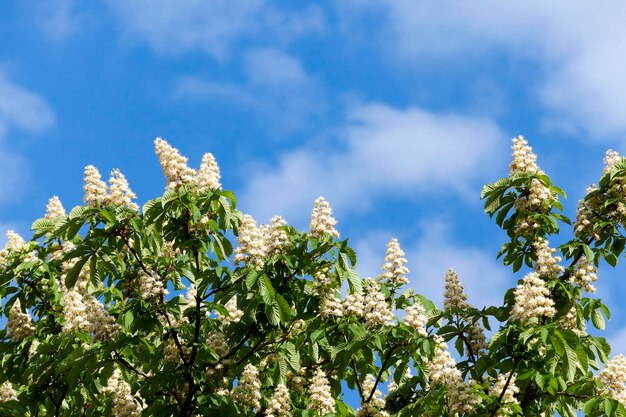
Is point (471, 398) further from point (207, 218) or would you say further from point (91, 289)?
point (91, 289)

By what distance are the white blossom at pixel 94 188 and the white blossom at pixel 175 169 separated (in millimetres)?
720

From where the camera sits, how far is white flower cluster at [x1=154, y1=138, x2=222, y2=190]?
1019 cm

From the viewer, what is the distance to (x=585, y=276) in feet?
34.6

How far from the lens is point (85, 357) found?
9.78m

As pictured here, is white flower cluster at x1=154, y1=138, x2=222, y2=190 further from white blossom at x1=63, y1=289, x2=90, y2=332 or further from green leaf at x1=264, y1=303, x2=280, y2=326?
white blossom at x1=63, y1=289, x2=90, y2=332

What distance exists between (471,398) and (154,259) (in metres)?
4.30

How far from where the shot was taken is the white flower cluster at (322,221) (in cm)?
1011

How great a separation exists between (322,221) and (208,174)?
4.62 feet

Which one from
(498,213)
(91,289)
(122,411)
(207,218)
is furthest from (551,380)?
(91,289)

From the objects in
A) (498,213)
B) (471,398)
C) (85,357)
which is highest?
(498,213)

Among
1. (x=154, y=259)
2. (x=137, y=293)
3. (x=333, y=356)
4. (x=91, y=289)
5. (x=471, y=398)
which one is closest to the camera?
(x=471, y=398)

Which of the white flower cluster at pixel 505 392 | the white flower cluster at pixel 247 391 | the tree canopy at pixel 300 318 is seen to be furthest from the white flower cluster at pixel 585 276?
the white flower cluster at pixel 247 391

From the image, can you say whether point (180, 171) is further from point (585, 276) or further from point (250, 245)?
point (585, 276)

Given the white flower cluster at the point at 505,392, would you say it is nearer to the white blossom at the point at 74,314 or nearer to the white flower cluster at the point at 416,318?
the white flower cluster at the point at 416,318
